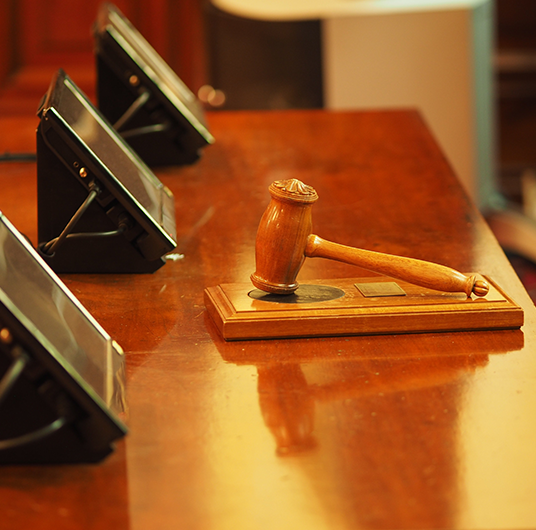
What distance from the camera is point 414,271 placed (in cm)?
89

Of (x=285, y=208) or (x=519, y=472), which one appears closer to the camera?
(x=519, y=472)

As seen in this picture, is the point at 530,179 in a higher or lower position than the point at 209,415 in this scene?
lower

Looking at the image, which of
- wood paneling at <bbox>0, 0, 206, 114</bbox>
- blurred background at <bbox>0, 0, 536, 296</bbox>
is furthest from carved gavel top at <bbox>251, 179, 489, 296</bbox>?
wood paneling at <bbox>0, 0, 206, 114</bbox>

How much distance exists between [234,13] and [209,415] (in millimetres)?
2639

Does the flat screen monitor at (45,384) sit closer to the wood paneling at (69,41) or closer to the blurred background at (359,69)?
the blurred background at (359,69)

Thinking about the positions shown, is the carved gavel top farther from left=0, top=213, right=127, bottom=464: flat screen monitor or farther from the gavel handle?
left=0, top=213, right=127, bottom=464: flat screen monitor

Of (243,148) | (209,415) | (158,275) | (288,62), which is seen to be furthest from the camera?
(288,62)

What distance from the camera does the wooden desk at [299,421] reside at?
22.1 inches

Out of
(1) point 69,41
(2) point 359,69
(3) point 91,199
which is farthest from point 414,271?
(1) point 69,41

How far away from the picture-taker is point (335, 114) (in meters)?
2.04

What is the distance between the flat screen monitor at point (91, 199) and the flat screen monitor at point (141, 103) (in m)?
0.40

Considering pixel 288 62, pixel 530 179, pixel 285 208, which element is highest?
pixel 285 208

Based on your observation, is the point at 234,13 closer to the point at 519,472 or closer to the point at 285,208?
the point at 285,208

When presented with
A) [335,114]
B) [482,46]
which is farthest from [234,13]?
[335,114]
